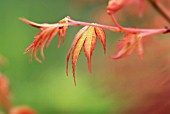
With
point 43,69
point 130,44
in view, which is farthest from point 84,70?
point 130,44

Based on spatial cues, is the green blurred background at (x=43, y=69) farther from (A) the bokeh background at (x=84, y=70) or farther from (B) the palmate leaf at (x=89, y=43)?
(B) the palmate leaf at (x=89, y=43)

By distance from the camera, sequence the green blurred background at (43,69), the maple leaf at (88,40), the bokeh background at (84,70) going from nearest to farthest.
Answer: the maple leaf at (88,40), the bokeh background at (84,70), the green blurred background at (43,69)

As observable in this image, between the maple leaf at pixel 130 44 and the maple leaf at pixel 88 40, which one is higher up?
the maple leaf at pixel 130 44

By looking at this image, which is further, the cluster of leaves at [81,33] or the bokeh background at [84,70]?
the bokeh background at [84,70]

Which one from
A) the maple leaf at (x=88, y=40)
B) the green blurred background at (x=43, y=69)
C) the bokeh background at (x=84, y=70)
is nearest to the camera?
the maple leaf at (x=88, y=40)

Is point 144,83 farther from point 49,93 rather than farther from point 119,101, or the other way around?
point 49,93

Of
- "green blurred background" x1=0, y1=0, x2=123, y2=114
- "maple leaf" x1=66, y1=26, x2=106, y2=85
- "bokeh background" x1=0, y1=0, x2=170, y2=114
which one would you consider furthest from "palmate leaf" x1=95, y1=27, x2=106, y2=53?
"green blurred background" x1=0, y1=0, x2=123, y2=114

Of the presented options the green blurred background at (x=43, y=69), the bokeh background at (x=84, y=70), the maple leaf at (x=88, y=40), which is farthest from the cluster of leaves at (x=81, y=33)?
the green blurred background at (x=43, y=69)

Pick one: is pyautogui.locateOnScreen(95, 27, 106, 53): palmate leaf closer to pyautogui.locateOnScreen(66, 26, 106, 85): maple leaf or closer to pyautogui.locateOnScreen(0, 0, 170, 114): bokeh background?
pyautogui.locateOnScreen(66, 26, 106, 85): maple leaf
